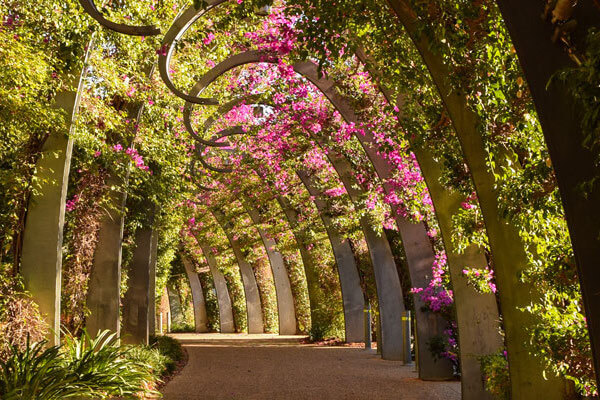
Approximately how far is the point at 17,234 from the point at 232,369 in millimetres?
5647

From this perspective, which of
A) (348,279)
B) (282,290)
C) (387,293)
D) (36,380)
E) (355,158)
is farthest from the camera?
(282,290)

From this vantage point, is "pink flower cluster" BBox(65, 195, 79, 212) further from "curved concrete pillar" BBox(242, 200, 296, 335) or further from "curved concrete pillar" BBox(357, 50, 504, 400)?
"curved concrete pillar" BBox(242, 200, 296, 335)

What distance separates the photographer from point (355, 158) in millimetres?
12797

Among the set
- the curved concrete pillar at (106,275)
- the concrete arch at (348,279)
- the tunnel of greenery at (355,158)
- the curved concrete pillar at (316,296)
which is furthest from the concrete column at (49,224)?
the curved concrete pillar at (316,296)

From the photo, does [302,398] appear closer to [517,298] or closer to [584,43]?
[517,298]

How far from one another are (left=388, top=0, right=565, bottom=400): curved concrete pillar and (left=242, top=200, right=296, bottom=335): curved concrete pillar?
1728cm

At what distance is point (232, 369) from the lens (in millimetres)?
12531

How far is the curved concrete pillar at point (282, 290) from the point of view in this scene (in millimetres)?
23109

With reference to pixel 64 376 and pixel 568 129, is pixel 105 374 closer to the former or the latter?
pixel 64 376

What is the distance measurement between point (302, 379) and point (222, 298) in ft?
64.0

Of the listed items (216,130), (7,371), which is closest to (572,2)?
(7,371)

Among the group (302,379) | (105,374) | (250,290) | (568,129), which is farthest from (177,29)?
(250,290)

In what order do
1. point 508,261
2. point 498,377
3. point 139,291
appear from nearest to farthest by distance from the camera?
point 508,261 → point 498,377 → point 139,291

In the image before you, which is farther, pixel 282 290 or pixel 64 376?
pixel 282 290
